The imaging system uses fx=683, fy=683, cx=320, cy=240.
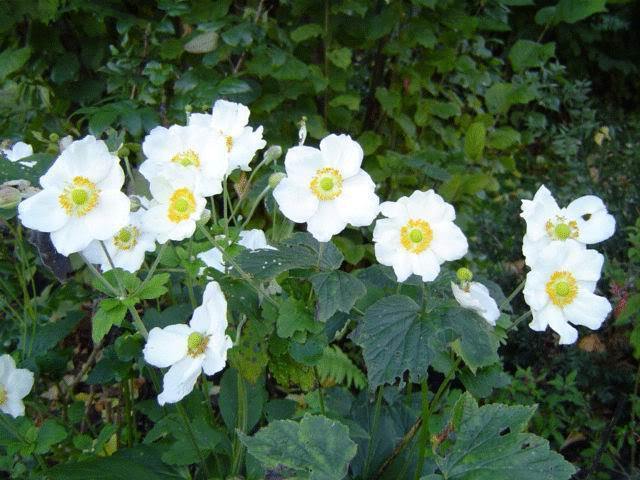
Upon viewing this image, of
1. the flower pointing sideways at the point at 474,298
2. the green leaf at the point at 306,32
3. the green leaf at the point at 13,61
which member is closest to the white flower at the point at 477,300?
the flower pointing sideways at the point at 474,298

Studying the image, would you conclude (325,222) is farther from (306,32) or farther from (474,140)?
(474,140)

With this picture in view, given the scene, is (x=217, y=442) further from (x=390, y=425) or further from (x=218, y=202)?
(x=218, y=202)

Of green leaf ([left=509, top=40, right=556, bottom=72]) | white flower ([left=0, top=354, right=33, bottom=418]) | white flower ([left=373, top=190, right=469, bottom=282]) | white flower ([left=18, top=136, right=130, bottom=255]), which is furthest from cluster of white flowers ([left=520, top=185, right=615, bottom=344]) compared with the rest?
green leaf ([left=509, top=40, right=556, bottom=72])

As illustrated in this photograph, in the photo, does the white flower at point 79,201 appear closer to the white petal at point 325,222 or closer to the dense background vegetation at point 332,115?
the white petal at point 325,222

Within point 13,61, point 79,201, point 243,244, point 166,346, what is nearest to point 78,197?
point 79,201

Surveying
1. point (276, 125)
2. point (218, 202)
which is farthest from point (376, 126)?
point (218, 202)

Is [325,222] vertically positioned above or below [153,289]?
above
